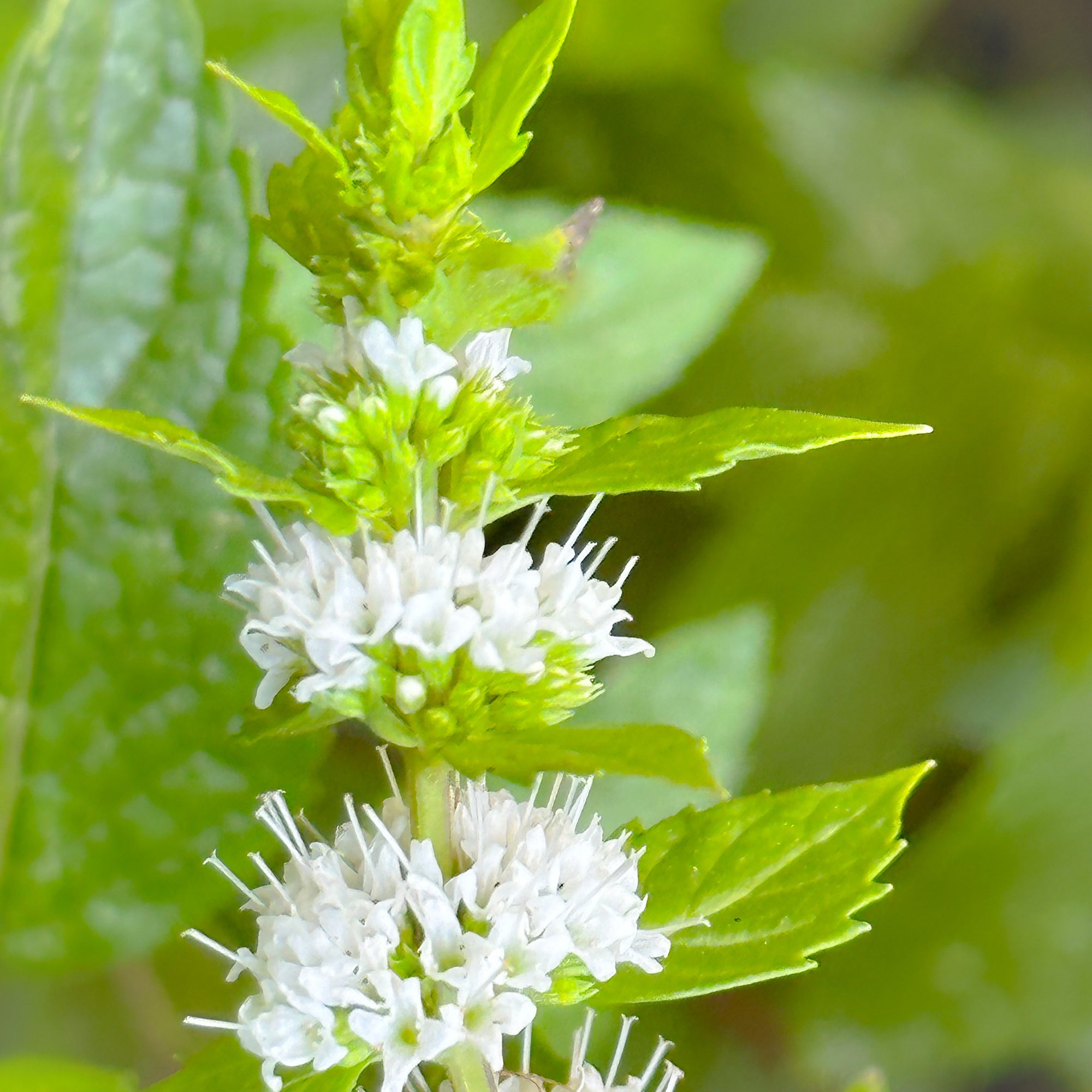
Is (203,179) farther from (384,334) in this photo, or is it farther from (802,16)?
(802,16)

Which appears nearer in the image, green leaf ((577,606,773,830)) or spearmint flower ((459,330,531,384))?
spearmint flower ((459,330,531,384))

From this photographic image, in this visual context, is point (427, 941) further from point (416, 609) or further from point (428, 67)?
point (428, 67)

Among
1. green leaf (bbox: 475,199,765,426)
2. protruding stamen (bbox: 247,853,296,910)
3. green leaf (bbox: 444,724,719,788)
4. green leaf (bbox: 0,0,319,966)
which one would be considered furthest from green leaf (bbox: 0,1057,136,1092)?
green leaf (bbox: 475,199,765,426)

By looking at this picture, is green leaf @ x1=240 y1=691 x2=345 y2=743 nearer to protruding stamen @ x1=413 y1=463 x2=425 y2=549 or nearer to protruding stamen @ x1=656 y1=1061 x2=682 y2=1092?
protruding stamen @ x1=413 y1=463 x2=425 y2=549

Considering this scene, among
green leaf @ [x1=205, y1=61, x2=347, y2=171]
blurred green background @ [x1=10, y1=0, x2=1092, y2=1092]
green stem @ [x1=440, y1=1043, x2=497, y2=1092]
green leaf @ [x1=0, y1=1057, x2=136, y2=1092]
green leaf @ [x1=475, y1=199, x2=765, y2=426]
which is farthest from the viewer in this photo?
blurred green background @ [x1=10, y1=0, x2=1092, y2=1092]

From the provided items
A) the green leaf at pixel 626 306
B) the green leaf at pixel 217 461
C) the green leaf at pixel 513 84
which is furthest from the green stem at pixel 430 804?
the green leaf at pixel 626 306

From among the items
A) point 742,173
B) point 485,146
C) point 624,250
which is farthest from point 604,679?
point 485,146

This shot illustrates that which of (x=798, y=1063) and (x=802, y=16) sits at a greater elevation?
(x=802, y=16)
